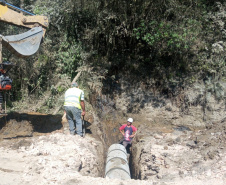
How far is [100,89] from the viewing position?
34.9ft

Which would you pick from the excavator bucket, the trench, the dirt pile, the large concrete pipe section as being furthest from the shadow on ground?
the dirt pile

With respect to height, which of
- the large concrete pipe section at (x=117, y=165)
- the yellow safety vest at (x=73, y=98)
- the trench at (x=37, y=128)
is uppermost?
the yellow safety vest at (x=73, y=98)

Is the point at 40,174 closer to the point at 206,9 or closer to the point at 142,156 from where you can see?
the point at 142,156

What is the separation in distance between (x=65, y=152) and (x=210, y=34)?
9000 mm

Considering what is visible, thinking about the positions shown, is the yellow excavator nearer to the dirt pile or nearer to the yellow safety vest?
the yellow safety vest

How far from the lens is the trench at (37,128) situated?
24.1ft

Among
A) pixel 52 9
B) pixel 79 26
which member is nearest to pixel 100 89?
pixel 79 26

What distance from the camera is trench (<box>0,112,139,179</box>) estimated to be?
736cm

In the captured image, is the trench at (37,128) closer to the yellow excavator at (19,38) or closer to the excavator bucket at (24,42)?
the yellow excavator at (19,38)

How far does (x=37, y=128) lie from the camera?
8.03m

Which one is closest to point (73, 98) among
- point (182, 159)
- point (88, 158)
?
point (88, 158)

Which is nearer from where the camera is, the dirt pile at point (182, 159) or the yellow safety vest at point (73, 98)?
the dirt pile at point (182, 159)

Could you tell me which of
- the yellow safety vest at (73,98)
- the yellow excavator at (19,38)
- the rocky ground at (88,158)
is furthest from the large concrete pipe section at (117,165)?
the yellow excavator at (19,38)

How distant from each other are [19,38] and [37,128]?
3.25 metres
